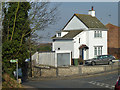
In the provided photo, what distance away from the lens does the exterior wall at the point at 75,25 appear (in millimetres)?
41844

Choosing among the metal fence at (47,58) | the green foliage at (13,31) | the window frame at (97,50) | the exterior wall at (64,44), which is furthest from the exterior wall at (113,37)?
the green foliage at (13,31)

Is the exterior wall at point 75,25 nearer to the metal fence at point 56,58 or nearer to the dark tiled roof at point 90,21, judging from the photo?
the dark tiled roof at point 90,21

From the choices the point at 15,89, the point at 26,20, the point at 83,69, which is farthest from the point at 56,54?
the point at 15,89

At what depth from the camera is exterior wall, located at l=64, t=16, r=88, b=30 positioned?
137 feet

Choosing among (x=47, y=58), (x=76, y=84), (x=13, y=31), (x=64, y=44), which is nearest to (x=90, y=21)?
(x=64, y=44)

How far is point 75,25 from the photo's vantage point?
4331cm

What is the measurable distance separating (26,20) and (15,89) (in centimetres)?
567

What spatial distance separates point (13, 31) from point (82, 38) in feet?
80.7

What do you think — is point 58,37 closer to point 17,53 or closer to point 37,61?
point 37,61

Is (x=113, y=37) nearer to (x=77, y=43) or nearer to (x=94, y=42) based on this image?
(x=94, y=42)

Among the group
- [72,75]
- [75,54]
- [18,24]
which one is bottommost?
[72,75]

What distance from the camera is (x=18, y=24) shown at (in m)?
17.3

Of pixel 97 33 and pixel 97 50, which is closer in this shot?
pixel 97 33

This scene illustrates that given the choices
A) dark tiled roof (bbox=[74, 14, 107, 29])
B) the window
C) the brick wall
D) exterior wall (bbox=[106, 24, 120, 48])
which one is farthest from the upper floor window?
exterior wall (bbox=[106, 24, 120, 48])
